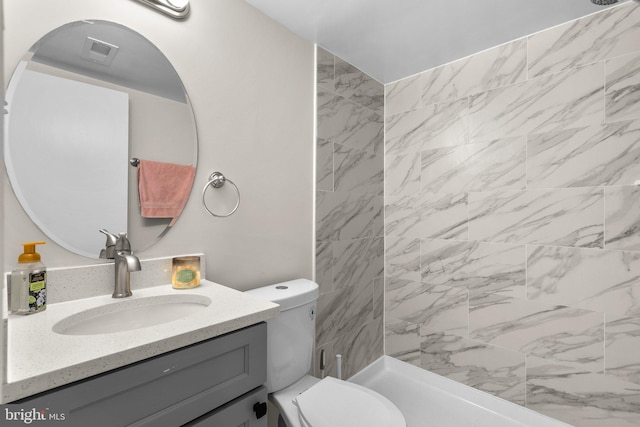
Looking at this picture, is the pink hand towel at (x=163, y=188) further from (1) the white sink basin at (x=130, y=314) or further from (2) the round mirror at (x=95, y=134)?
(1) the white sink basin at (x=130, y=314)

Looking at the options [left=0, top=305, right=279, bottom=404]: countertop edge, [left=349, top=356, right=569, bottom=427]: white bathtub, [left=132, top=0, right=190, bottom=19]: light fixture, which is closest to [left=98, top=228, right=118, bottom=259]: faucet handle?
[left=0, top=305, right=279, bottom=404]: countertop edge

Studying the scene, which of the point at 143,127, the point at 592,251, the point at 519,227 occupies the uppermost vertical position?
the point at 143,127

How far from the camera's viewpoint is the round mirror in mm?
1051

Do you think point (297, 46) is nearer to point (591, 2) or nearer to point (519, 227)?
point (591, 2)

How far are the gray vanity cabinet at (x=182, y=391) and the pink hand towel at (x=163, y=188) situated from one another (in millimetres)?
638

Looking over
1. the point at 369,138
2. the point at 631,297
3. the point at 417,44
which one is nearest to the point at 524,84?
the point at 417,44

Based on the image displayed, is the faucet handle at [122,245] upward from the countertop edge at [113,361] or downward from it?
upward

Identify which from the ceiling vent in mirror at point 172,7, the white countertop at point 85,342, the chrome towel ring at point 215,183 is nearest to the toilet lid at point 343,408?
the white countertop at point 85,342

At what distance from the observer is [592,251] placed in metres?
1.69

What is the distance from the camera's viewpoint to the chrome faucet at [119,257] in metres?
1.16

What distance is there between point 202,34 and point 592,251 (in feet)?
7.19

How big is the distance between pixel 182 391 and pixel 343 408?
0.71 meters

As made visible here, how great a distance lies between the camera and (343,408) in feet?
4.33

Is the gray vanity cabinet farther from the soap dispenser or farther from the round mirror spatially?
the round mirror
